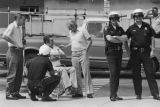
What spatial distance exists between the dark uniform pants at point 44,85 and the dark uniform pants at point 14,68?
398 mm

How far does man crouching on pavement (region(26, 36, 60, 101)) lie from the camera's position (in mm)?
11336

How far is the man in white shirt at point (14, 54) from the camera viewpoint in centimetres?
1144

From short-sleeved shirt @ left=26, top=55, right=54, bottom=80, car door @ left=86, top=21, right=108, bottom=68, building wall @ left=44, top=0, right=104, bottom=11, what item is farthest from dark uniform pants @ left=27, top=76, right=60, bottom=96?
building wall @ left=44, top=0, right=104, bottom=11

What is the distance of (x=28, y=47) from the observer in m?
17.0

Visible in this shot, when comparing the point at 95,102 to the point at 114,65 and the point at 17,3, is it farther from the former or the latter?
the point at 17,3

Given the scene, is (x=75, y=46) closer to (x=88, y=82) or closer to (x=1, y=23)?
(x=88, y=82)

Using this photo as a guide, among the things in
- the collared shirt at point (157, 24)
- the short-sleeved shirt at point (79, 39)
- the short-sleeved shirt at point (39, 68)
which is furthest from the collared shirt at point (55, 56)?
the collared shirt at point (157, 24)

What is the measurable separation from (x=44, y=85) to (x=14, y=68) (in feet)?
2.62

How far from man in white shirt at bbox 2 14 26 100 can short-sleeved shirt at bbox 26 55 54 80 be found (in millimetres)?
348

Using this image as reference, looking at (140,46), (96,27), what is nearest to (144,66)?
(140,46)

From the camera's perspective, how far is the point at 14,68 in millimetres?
11586

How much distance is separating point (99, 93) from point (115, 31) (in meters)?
2.38

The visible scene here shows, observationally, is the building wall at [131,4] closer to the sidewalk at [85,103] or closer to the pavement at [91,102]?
the pavement at [91,102]

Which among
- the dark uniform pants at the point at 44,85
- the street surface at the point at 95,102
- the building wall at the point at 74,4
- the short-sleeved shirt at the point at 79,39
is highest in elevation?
the building wall at the point at 74,4
